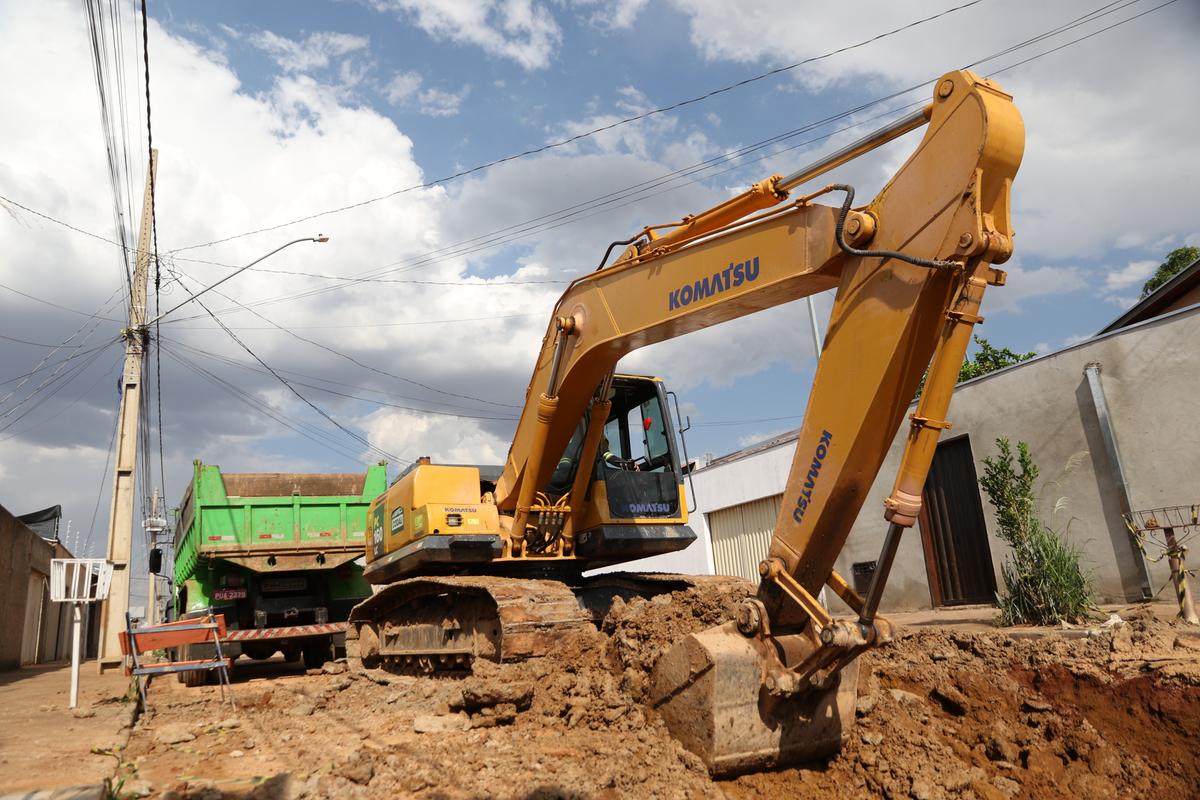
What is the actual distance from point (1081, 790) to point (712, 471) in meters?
15.6

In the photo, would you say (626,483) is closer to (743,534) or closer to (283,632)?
(283,632)

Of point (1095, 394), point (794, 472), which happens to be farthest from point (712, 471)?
point (794, 472)

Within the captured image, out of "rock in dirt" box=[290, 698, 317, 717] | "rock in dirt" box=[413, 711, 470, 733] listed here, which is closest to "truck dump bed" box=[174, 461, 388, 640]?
"rock in dirt" box=[290, 698, 317, 717]

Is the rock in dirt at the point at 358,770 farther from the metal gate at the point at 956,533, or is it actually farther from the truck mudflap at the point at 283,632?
the metal gate at the point at 956,533

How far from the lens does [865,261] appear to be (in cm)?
470

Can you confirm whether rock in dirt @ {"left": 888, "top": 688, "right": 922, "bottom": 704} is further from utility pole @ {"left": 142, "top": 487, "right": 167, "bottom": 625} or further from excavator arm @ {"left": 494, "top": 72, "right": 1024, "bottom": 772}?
utility pole @ {"left": 142, "top": 487, "right": 167, "bottom": 625}

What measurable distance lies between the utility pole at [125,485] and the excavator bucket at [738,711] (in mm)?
13654

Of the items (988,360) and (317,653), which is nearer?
(317,653)

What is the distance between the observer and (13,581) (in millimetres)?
19969

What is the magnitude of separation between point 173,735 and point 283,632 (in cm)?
536

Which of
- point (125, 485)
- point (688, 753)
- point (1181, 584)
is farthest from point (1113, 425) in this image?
point (125, 485)

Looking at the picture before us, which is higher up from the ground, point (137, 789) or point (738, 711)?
point (738, 711)

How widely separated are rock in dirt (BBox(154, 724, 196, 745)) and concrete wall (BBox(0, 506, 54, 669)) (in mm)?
15134

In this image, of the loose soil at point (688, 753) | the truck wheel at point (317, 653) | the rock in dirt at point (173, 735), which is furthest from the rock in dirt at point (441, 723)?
the truck wheel at point (317, 653)
